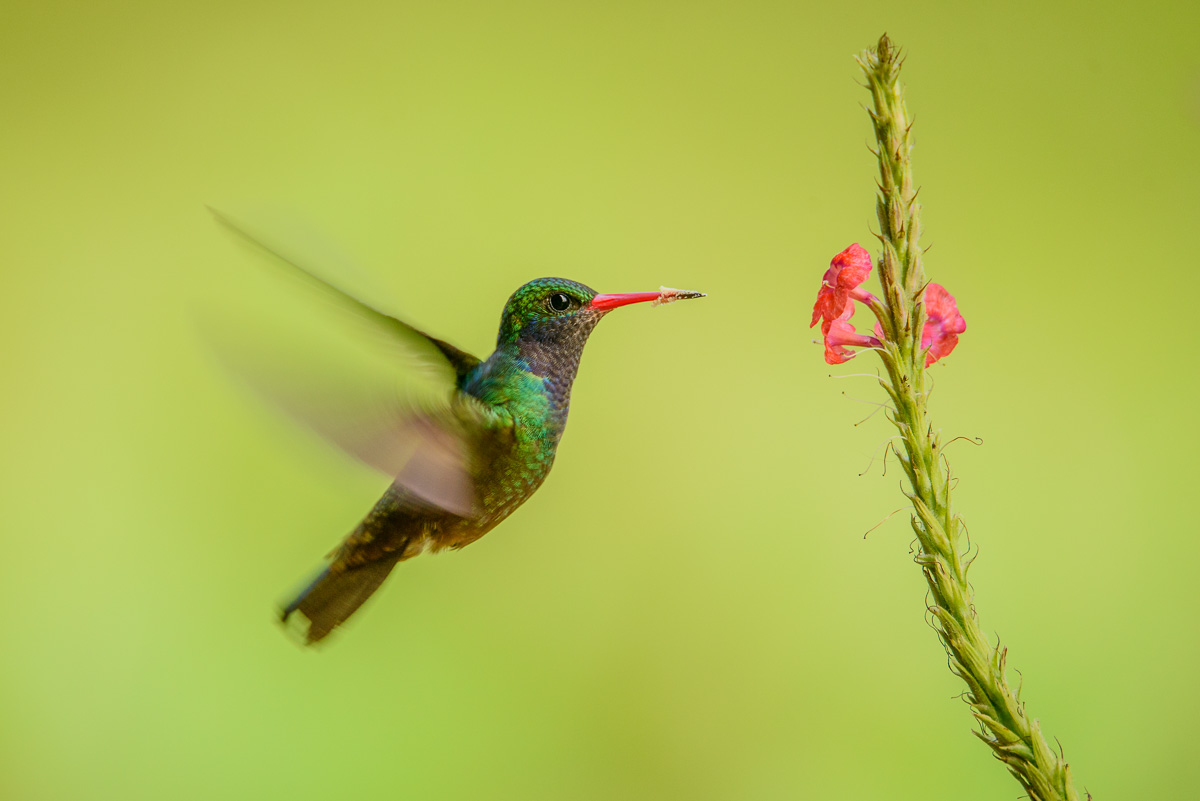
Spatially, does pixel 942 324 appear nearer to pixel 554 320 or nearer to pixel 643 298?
pixel 643 298

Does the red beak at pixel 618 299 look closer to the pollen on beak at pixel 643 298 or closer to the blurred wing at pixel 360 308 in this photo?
the pollen on beak at pixel 643 298

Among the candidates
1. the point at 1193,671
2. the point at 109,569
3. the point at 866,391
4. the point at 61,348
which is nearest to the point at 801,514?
the point at 866,391

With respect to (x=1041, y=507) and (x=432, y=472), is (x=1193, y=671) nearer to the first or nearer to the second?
(x=1041, y=507)

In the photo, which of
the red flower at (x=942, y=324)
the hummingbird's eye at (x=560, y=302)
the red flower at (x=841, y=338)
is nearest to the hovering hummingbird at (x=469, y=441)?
the hummingbird's eye at (x=560, y=302)

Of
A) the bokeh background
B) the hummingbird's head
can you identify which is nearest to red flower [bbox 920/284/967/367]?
the hummingbird's head

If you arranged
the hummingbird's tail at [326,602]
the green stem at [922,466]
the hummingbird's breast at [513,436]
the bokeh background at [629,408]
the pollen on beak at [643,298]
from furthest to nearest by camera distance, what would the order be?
the bokeh background at [629,408] → the hummingbird's tail at [326,602] → the hummingbird's breast at [513,436] → the pollen on beak at [643,298] → the green stem at [922,466]

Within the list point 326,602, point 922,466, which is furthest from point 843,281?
point 326,602
